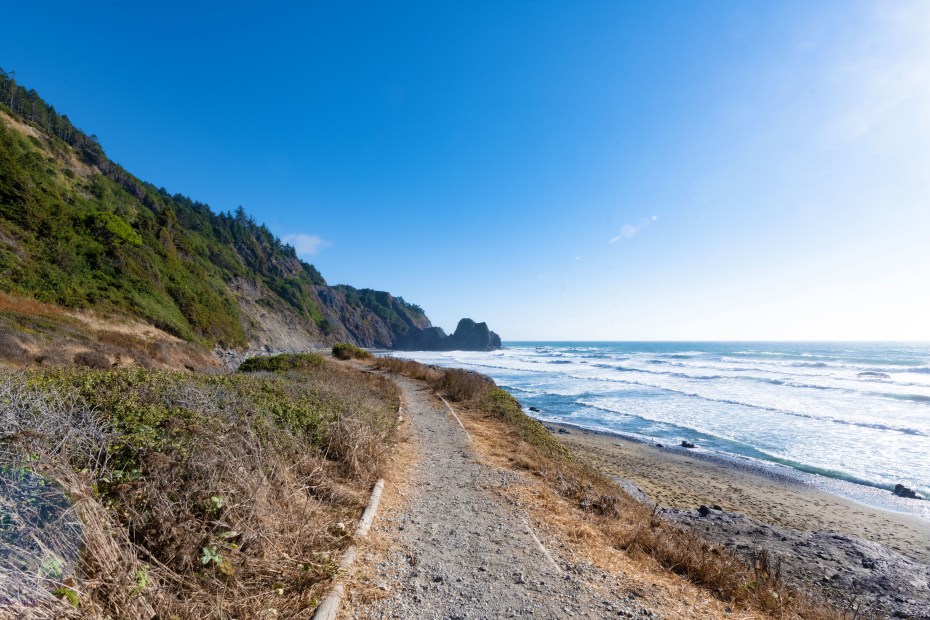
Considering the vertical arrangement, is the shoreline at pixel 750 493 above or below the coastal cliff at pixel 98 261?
Answer: below

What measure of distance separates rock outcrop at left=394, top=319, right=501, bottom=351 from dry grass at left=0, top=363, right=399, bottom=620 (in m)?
128

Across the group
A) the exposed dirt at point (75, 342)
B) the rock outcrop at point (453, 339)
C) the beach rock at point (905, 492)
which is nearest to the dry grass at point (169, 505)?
the exposed dirt at point (75, 342)

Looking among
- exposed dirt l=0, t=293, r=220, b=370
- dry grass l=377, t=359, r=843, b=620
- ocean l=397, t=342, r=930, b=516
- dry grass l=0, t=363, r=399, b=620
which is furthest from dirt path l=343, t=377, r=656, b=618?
ocean l=397, t=342, r=930, b=516

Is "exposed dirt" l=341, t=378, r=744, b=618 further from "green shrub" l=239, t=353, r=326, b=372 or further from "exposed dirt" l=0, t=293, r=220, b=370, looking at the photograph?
"green shrub" l=239, t=353, r=326, b=372

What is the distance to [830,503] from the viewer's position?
1223cm

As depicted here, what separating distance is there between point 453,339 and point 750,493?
127530mm

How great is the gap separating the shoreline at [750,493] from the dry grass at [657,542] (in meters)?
3.82

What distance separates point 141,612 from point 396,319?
5513 inches

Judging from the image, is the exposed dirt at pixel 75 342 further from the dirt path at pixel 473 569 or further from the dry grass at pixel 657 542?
the dry grass at pixel 657 542

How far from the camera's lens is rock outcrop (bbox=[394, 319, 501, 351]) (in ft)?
440

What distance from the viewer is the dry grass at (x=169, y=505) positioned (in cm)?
252

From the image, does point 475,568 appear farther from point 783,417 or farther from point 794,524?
point 783,417

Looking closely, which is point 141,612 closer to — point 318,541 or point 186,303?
point 318,541

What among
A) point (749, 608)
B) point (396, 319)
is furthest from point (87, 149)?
point (396, 319)
